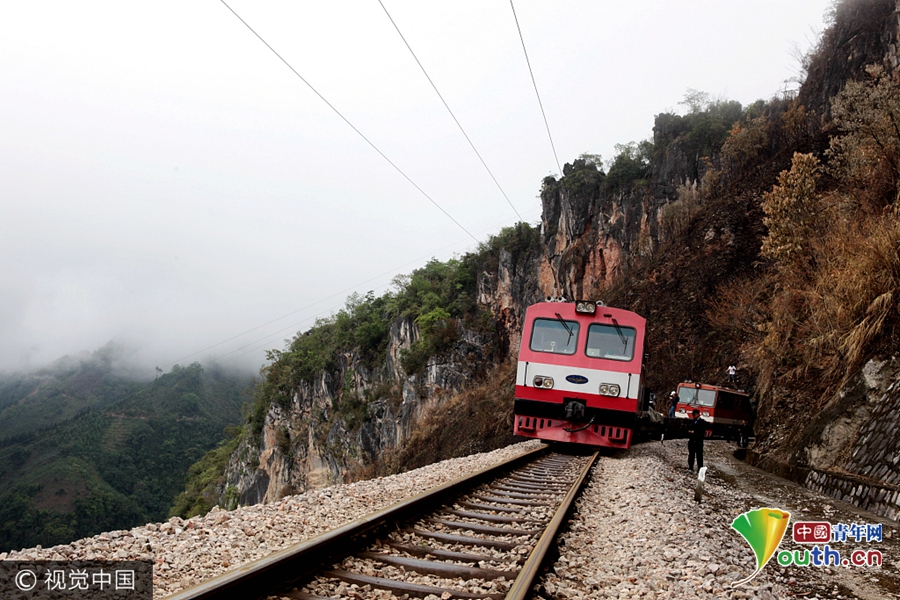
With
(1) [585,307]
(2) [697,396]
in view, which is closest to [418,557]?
(1) [585,307]

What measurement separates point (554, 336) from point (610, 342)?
45.7 inches

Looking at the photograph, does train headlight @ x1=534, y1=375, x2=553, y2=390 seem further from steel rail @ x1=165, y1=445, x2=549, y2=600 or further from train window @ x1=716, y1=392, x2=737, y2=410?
train window @ x1=716, y1=392, x2=737, y2=410

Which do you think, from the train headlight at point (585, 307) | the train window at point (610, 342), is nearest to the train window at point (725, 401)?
the train window at point (610, 342)

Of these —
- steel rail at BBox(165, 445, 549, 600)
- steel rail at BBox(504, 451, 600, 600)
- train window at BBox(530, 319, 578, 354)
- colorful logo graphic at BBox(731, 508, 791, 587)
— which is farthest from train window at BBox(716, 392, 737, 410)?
steel rail at BBox(165, 445, 549, 600)

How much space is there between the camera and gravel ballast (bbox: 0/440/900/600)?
3.76 m

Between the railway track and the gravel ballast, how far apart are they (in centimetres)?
29

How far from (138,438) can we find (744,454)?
129953 millimetres

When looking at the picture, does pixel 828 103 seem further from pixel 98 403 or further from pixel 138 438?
pixel 98 403

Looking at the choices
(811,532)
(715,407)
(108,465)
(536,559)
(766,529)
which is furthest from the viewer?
(108,465)

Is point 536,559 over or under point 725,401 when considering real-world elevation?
over

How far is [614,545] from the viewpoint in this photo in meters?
4.91

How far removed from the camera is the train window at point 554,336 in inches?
500

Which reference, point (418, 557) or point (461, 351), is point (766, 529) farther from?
point (461, 351)

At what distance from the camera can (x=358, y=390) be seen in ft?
191
